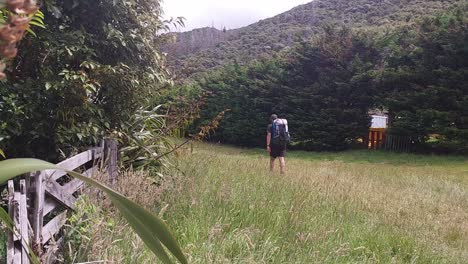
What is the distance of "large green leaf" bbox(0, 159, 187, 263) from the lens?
0.57 m

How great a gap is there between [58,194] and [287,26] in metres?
75.7

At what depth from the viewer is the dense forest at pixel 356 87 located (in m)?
23.1

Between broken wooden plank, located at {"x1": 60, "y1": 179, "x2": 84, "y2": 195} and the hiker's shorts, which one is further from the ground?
broken wooden plank, located at {"x1": 60, "y1": 179, "x2": 84, "y2": 195}

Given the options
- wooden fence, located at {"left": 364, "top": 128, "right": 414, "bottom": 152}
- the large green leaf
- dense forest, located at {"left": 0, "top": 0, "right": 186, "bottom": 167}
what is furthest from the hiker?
wooden fence, located at {"left": 364, "top": 128, "right": 414, "bottom": 152}

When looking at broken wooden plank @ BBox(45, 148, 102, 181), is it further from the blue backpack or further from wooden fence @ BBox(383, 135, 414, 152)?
wooden fence @ BBox(383, 135, 414, 152)

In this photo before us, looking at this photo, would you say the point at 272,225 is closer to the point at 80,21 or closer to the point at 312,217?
the point at 312,217

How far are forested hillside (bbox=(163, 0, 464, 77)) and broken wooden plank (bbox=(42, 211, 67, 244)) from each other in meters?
→ 52.2

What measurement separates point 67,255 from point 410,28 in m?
28.9

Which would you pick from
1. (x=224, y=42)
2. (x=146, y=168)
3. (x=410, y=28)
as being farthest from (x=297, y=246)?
(x=224, y=42)

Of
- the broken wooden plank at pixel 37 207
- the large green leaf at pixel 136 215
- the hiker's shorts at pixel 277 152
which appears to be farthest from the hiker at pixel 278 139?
the large green leaf at pixel 136 215

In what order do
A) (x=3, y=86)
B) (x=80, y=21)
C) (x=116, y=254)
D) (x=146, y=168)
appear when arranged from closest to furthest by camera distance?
(x=116, y=254), (x=3, y=86), (x=80, y=21), (x=146, y=168)

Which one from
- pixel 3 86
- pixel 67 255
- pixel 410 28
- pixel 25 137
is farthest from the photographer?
pixel 410 28

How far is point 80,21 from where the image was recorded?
16.7ft

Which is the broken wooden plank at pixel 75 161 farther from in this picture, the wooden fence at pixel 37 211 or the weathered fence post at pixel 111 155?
the weathered fence post at pixel 111 155
